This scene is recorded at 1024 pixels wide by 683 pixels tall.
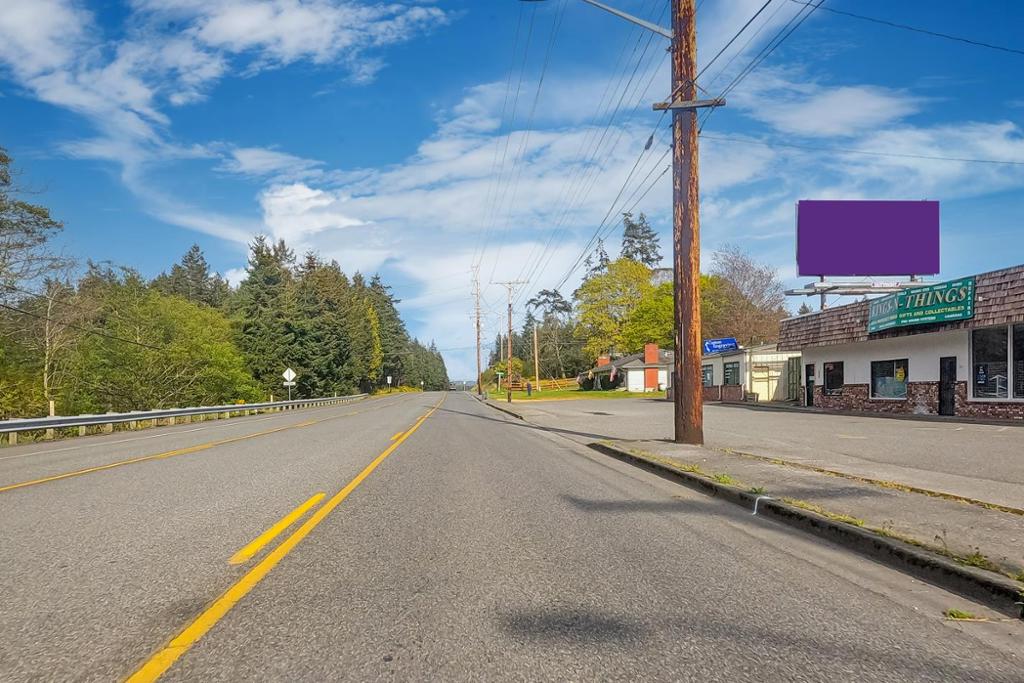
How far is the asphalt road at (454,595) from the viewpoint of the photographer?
3430 mm

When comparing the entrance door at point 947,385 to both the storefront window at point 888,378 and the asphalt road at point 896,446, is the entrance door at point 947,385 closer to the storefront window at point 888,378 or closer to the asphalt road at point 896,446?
the storefront window at point 888,378

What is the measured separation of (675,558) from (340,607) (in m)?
2.68

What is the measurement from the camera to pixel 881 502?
24.7 feet

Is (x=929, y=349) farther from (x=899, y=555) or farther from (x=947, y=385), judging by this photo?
(x=899, y=555)

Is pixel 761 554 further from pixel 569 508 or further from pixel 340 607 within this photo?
pixel 340 607

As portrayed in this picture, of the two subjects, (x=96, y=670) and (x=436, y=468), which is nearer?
(x=96, y=670)

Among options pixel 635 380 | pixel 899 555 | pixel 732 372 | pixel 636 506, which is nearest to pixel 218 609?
pixel 636 506

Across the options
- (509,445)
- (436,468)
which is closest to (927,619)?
(436,468)

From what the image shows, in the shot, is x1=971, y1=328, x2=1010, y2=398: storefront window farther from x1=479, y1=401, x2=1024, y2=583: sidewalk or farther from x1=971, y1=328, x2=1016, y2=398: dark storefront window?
x1=479, y1=401, x2=1024, y2=583: sidewalk

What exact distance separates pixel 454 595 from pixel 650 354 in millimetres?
72657

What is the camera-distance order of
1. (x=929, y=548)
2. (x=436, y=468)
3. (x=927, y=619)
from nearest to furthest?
(x=927, y=619) < (x=929, y=548) < (x=436, y=468)

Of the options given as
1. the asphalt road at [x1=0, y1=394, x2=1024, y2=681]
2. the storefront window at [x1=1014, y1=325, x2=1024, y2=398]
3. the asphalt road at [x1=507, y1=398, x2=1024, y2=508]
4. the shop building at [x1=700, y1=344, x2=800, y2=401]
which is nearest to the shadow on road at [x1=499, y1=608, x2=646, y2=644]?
the asphalt road at [x1=0, y1=394, x2=1024, y2=681]

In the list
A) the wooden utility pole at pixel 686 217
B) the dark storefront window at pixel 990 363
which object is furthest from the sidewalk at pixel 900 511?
the dark storefront window at pixel 990 363

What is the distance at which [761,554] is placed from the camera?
226 inches
